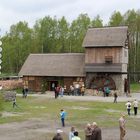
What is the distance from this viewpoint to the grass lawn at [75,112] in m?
35.1

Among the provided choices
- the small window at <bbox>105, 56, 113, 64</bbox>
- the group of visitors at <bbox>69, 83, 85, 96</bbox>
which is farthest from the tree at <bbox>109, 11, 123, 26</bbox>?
the group of visitors at <bbox>69, 83, 85, 96</bbox>

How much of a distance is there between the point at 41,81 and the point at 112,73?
11.7 meters

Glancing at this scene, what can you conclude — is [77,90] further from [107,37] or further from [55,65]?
[107,37]

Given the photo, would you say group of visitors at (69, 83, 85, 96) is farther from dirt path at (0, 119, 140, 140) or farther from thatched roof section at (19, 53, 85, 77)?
dirt path at (0, 119, 140, 140)

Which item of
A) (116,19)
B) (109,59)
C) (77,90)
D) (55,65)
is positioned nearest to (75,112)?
(77,90)

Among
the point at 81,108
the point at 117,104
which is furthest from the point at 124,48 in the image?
the point at 81,108

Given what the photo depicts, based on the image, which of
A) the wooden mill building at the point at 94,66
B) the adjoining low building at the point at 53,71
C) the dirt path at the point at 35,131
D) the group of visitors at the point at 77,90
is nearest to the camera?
the dirt path at the point at 35,131

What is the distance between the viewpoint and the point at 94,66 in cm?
6356

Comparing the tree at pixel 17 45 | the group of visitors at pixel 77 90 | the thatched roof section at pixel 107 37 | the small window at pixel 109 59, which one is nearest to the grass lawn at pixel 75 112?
the group of visitors at pixel 77 90

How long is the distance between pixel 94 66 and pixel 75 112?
74.9 ft

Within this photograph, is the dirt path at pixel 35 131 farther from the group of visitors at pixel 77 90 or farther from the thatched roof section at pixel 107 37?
the thatched roof section at pixel 107 37

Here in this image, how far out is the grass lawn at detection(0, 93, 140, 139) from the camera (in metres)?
35.1

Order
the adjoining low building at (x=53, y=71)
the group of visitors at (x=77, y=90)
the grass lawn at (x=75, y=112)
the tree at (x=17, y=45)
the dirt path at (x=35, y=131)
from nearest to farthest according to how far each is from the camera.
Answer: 1. the dirt path at (x=35, y=131)
2. the grass lawn at (x=75, y=112)
3. the group of visitors at (x=77, y=90)
4. the adjoining low building at (x=53, y=71)
5. the tree at (x=17, y=45)

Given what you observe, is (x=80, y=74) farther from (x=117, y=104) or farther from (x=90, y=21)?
(x=90, y=21)
